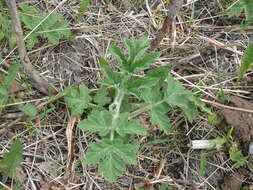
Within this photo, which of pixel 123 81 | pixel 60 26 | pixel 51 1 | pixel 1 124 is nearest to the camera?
pixel 123 81

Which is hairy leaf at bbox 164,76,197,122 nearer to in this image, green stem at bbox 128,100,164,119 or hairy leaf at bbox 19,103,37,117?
green stem at bbox 128,100,164,119

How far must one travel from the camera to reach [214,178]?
6.65ft

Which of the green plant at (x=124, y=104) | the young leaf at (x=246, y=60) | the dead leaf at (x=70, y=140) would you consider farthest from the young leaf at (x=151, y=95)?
the young leaf at (x=246, y=60)

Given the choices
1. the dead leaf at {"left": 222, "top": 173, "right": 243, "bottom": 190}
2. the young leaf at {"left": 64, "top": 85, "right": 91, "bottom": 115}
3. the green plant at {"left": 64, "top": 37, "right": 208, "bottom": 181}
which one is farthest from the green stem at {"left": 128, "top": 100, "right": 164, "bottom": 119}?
the dead leaf at {"left": 222, "top": 173, "right": 243, "bottom": 190}

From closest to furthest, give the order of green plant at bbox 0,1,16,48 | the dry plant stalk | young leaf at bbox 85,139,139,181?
1. young leaf at bbox 85,139,139,181
2. the dry plant stalk
3. green plant at bbox 0,1,16,48

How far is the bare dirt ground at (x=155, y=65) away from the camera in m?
1.97

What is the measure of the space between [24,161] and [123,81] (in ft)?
1.96

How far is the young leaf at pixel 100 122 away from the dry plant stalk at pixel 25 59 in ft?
1.33

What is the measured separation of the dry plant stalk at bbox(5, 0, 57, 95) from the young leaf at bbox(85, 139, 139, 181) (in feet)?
1.62

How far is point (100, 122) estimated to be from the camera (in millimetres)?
1819

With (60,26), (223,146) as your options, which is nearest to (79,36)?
(60,26)

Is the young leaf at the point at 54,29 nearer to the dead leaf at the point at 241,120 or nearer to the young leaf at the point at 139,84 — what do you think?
the young leaf at the point at 139,84

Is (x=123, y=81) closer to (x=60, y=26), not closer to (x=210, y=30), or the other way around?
(x=60, y=26)

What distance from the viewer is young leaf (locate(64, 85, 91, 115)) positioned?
1.96 metres
